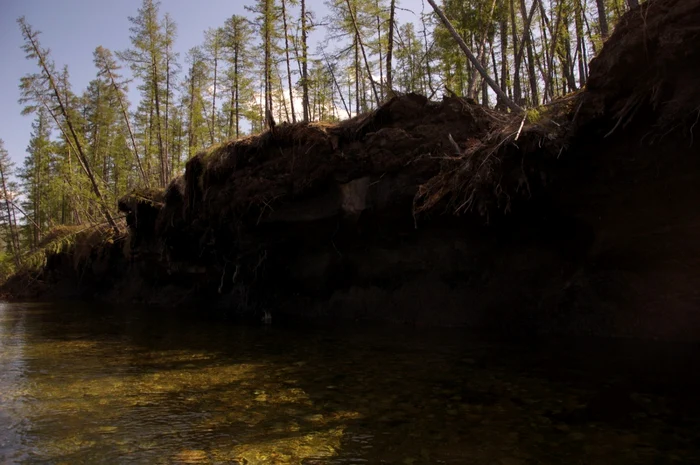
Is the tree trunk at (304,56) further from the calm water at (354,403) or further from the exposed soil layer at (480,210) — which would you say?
the calm water at (354,403)

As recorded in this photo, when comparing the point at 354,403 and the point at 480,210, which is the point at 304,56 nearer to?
the point at 480,210

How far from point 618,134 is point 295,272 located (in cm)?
968

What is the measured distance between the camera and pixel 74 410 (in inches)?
200

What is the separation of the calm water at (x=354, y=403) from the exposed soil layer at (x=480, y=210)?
1648 mm

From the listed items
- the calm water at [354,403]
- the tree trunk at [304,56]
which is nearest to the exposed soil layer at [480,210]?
the calm water at [354,403]

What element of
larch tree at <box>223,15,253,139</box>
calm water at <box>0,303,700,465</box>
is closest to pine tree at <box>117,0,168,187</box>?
larch tree at <box>223,15,253,139</box>

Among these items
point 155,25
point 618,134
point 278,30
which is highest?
point 155,25

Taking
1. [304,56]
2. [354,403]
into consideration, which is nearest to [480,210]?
[354,403]

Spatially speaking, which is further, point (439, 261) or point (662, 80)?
point (439, 261)

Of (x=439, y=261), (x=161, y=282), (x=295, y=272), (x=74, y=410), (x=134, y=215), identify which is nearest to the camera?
(x=74, y=410)

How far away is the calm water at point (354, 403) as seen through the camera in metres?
3.97

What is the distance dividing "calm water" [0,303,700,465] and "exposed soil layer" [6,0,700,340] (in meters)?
1.65

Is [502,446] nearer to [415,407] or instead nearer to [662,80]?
[415,407]

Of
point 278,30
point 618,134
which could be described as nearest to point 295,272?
point 618,134
